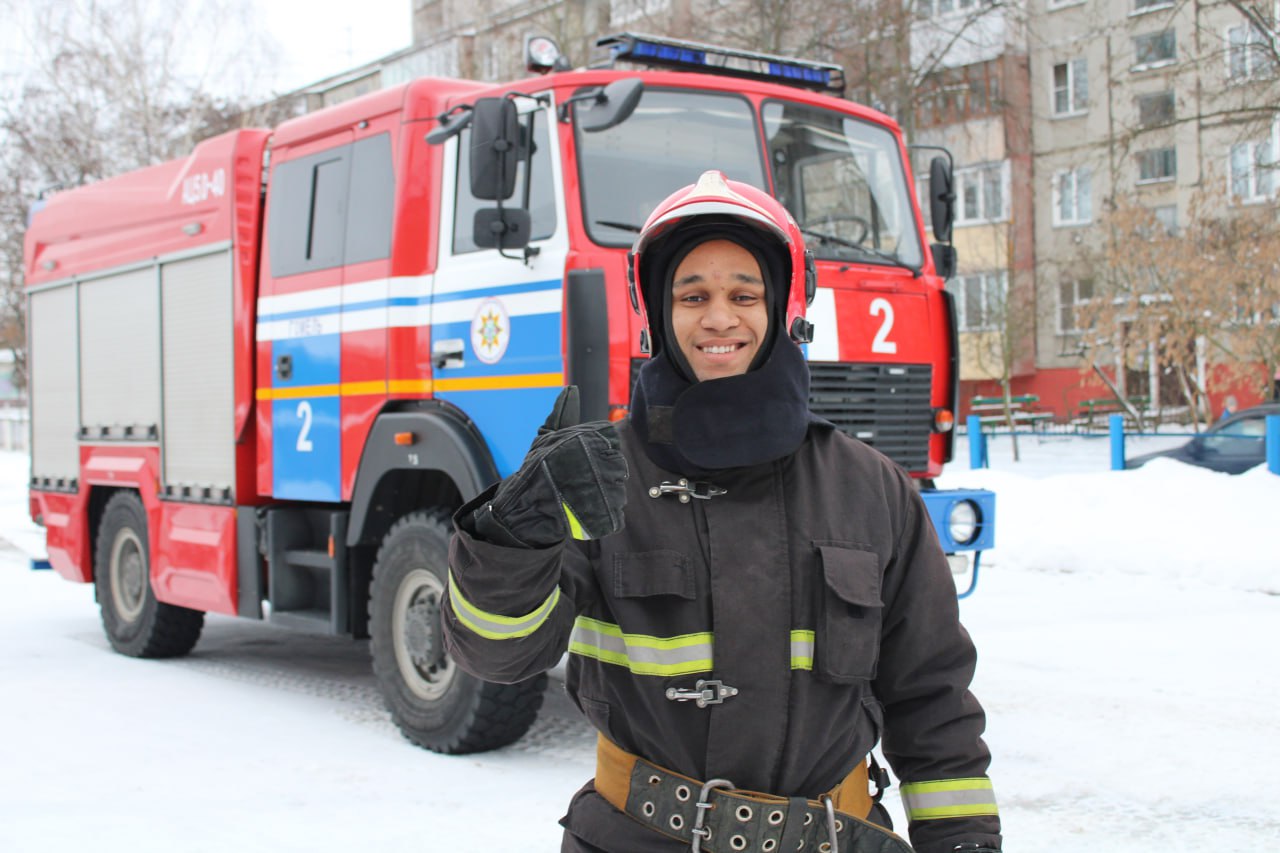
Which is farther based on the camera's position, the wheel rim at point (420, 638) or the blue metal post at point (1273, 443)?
the blue metal post at point (1273, 443)

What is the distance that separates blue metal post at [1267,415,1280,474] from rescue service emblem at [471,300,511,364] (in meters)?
11.3

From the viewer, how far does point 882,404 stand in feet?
20.4

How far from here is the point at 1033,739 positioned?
5746mm

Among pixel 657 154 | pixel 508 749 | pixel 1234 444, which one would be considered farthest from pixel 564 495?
pixel 1234 444

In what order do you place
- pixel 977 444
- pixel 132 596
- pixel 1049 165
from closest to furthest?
1. pixel 132 596
2. pixel 977 444
3. pixel 1049 165

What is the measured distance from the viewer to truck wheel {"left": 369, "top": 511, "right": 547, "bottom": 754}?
5.66m

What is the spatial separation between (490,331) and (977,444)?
16.6 meters

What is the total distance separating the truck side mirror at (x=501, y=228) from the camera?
5.45m

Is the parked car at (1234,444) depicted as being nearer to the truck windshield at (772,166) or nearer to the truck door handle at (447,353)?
the truck windshield at (772,166)

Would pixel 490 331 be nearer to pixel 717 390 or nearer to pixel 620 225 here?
pixel 620 225

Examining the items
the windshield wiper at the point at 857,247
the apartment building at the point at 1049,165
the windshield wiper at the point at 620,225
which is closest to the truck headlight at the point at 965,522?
Answer: the windshield wiper at the point at 857,247

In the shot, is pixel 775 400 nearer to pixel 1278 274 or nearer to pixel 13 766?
pixel 13 766

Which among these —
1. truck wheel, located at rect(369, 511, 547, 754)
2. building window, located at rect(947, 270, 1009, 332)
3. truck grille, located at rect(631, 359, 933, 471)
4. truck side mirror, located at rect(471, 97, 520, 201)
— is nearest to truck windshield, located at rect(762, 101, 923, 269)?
truck grille, located at rect(631, 359, 933, 471)

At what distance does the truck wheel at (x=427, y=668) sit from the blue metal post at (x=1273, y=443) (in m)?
11.2
